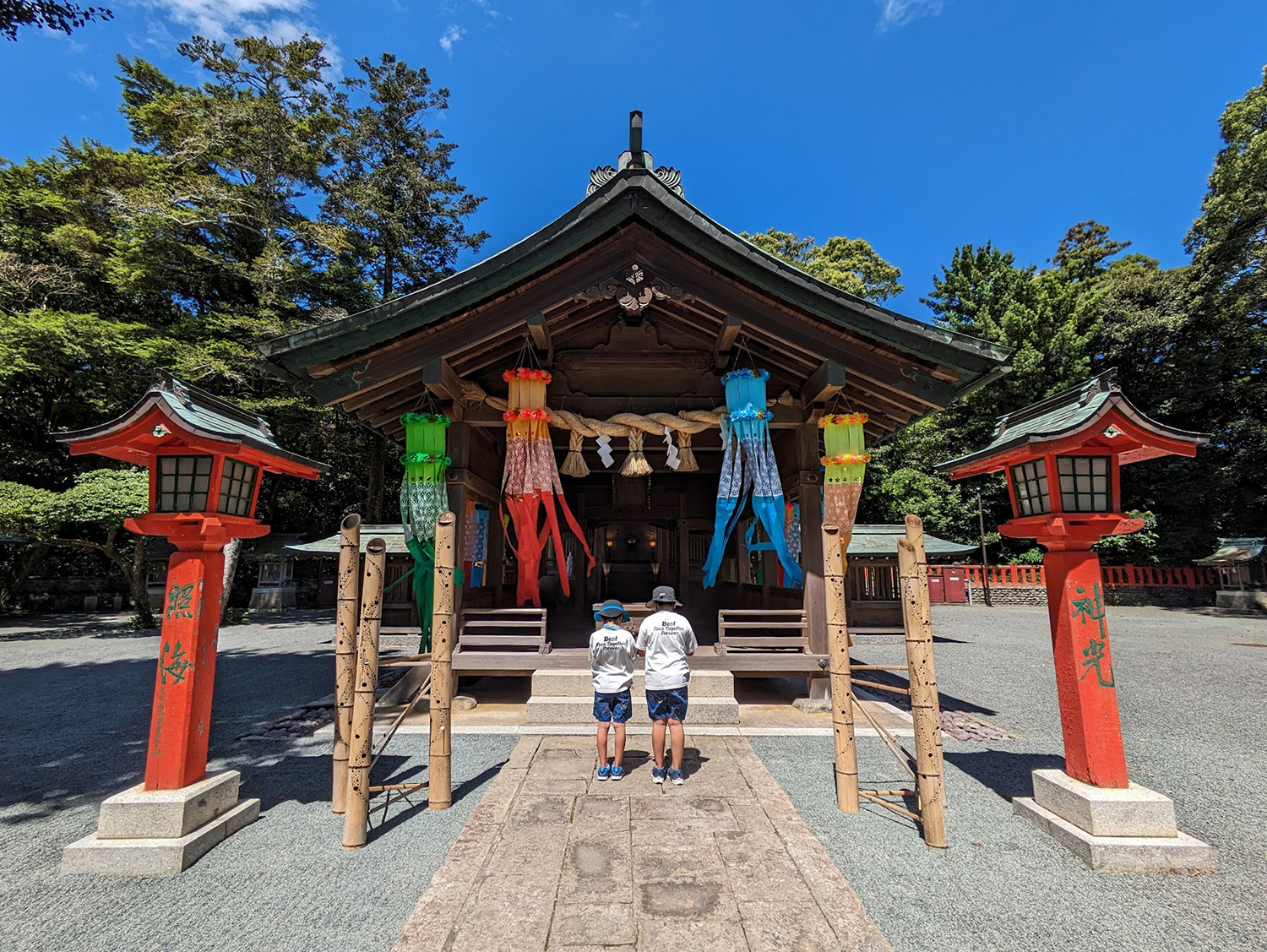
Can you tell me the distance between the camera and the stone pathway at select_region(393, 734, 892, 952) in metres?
2.84

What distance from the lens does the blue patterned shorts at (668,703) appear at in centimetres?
489

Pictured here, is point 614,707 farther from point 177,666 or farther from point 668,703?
point 177,666

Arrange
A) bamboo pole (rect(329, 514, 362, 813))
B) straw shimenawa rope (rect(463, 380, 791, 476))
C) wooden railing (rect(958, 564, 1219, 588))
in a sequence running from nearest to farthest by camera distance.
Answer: bamboo pole (rect(329, 514, 362, 813)) → straw shimenawa rope (rect(463, 380, 791, 476)) → wooden railing (rect(958, 564, 1219, 588))

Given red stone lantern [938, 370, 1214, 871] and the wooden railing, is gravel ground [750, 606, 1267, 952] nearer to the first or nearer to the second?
red stone lantern [938, 370, 1214, 871]

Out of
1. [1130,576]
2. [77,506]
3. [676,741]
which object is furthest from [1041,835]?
[1130,576]

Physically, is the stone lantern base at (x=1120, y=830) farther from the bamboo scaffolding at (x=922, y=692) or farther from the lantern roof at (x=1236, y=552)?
the lantern roof at (x=1236, y=552)

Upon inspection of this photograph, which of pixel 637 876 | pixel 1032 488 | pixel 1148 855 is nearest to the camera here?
pixel 637 876

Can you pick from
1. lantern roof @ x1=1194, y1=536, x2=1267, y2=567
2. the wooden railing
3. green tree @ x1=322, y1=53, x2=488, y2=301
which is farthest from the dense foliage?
lantern roof @ x1=1194, y1=536, x2=1267, y2=567

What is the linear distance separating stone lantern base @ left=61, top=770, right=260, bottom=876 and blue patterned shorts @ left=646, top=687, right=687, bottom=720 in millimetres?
3368

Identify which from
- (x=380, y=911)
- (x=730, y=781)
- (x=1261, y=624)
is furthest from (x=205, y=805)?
(x=1261, y=624)

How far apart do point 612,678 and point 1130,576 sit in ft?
98.4

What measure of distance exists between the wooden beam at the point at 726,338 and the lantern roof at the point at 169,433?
5.13 meters

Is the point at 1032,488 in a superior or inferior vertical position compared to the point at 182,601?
superior

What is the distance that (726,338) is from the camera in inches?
290
